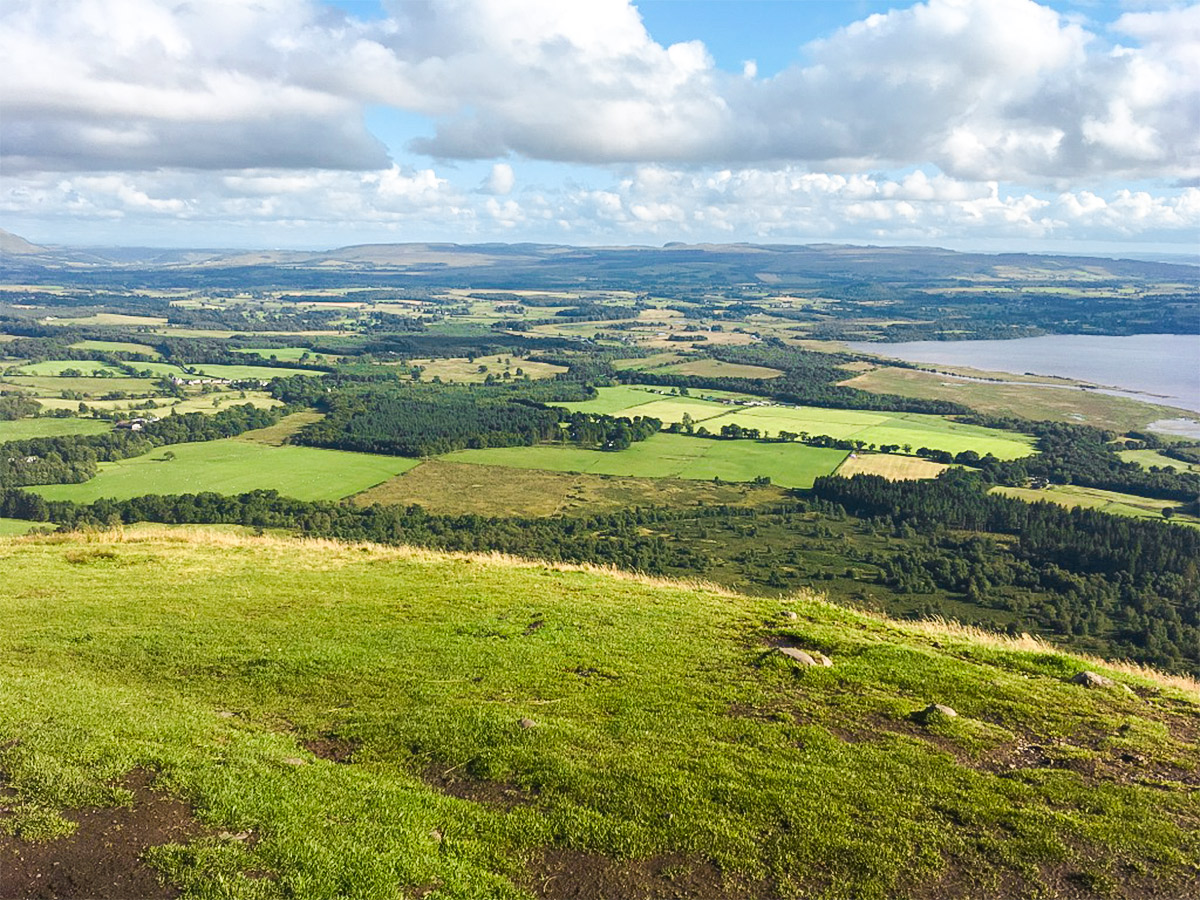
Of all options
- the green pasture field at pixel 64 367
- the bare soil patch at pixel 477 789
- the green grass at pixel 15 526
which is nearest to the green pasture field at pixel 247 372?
the green pasture field at pixel 64 367

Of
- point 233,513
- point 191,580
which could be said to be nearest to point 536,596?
point 191,580

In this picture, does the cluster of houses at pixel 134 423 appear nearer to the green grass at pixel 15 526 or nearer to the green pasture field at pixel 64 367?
the green grass at pixel 15 526

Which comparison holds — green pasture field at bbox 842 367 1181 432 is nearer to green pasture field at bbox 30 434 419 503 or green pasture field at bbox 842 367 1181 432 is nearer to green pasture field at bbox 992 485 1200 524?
green pasture field at bbox 992 485 1200 524

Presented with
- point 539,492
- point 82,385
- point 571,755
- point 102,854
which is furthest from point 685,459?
point 82,385

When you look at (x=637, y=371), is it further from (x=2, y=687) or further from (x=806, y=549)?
(x=2, y=687)

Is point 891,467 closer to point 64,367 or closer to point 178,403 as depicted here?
point 178,403

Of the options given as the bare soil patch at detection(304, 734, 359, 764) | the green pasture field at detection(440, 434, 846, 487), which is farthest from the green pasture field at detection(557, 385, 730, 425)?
the bare soil patch at detection(304, 734, 359, 764)
